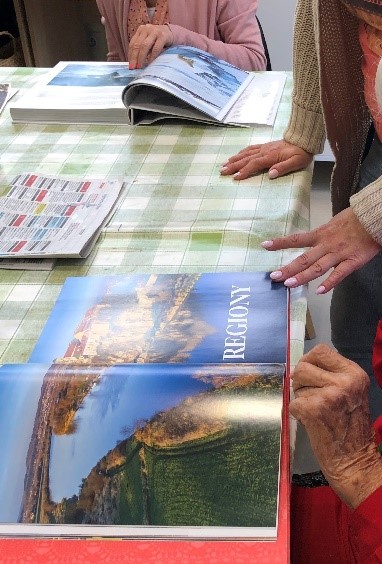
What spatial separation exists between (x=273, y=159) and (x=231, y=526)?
2.25ft

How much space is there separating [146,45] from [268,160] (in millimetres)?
489

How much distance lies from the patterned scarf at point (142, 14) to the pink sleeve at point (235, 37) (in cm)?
10

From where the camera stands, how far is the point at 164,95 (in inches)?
52.7

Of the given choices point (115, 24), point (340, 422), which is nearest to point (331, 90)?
point (340, 422)

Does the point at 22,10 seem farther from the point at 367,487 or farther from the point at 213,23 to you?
the point at 367,487

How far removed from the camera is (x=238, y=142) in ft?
4.08

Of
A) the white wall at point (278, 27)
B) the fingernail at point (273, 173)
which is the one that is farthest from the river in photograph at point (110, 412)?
the white wall at point (278, 27)

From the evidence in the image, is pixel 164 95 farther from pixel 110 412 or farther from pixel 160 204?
pixel 110 412

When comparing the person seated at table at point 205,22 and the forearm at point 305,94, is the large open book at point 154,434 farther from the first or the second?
the person seated at table at point 205,22

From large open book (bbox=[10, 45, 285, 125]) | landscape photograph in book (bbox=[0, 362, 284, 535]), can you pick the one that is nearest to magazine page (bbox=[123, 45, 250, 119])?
large open book (bbox=[10, 45, 285, 125])

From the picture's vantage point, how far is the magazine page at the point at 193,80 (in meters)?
1.27

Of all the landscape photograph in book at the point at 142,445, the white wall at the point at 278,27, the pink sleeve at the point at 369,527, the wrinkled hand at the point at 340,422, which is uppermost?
the landscape photograph in book at the point at 142,445

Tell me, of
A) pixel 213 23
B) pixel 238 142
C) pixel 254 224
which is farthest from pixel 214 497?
pixel 213 23

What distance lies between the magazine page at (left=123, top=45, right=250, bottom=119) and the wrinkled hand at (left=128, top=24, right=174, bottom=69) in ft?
0.15
